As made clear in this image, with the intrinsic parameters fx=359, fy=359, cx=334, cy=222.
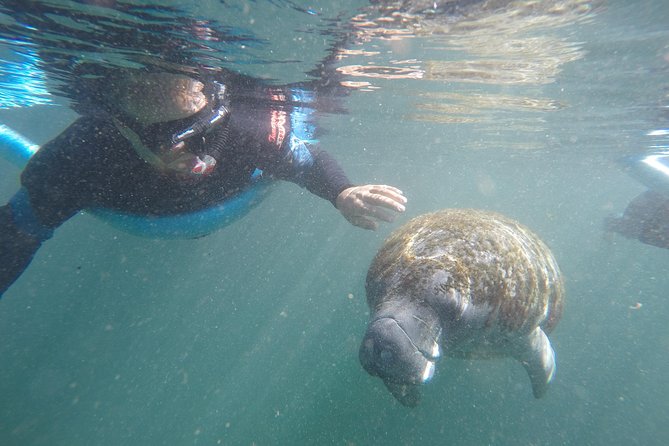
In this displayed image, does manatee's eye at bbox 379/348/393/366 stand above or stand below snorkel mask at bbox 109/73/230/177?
below

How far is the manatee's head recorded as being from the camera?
2.54 meters

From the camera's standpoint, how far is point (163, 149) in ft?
11.2

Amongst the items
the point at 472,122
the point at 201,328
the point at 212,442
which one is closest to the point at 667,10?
the point at 472,122

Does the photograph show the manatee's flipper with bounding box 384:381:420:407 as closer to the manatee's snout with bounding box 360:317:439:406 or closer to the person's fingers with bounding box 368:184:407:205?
the manatee's snout with bounding box 360:317:439:406

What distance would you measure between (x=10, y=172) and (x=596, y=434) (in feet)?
186

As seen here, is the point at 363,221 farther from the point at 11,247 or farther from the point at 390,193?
the point at 11,247

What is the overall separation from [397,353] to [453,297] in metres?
0.84

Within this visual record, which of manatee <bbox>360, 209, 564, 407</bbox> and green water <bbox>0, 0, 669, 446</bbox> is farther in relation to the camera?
green water <bbox>0, 0, 669, 446</bbox>

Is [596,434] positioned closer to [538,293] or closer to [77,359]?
[538,293]

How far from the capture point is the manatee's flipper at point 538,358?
4316mm

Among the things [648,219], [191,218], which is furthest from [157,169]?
[648,219]

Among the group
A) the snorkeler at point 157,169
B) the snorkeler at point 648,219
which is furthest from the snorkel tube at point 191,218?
the snorkeler at point 648,219

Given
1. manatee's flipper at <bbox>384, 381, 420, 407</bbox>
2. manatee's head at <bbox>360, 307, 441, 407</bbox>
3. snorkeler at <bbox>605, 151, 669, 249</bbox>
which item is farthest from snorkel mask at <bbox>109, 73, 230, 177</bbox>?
snorkeler at <bbox>605, 151, 669, 249</bbox>

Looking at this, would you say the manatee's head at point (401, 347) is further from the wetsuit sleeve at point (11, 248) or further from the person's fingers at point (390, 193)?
the wetsuit sleeve at point (11, 248)
